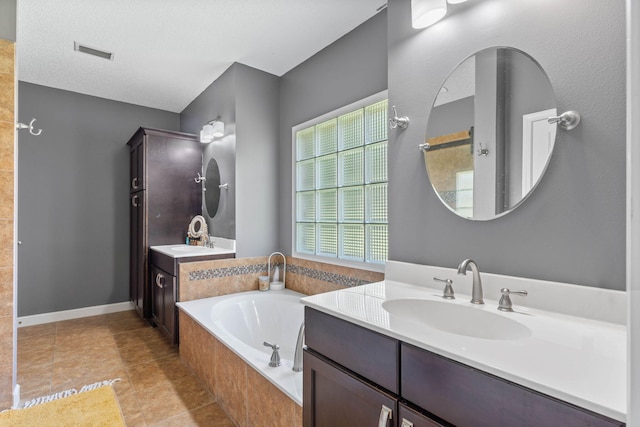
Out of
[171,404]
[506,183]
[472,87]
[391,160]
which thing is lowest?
[171,404]

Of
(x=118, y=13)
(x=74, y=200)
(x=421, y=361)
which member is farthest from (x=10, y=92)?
(x=421, y=361)

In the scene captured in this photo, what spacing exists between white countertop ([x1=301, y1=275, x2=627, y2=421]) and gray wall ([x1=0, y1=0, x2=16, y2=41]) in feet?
8.00

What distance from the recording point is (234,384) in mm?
1784

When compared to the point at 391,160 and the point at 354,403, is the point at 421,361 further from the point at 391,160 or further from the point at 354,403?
the point at 391,160

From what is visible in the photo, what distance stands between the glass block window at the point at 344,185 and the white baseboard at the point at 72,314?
8.52 ft

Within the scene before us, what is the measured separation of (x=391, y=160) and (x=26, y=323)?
4.16m

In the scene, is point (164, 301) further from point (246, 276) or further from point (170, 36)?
point (170, 36)

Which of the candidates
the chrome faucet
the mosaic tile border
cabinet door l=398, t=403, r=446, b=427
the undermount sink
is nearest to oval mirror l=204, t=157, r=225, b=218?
the mosaic tile border

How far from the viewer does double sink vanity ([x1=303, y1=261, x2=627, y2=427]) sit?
0.66 metres

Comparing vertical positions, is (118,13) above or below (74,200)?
above

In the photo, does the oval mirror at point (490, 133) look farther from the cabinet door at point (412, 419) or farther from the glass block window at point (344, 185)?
the cabinet door at point (412, 419)

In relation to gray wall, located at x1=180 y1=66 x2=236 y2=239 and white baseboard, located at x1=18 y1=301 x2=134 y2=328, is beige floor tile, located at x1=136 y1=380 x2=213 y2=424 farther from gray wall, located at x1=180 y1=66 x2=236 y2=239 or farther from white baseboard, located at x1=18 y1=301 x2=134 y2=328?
white baseboard, located at x1=18 y1=301 x2=134 y2=328

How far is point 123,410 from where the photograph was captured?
1.90 meters

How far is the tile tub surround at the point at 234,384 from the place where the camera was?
1425 mm
